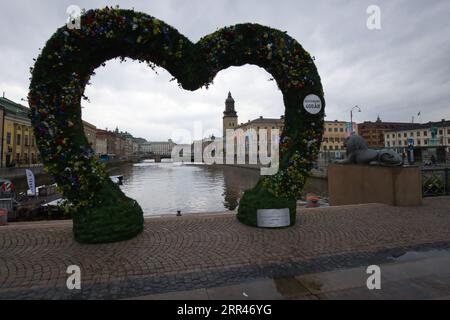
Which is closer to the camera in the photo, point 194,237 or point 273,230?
point 194,237

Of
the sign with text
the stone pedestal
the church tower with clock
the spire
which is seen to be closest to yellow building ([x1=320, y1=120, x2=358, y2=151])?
the church tower with clock

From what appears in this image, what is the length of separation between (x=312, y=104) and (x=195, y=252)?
5.21 metres

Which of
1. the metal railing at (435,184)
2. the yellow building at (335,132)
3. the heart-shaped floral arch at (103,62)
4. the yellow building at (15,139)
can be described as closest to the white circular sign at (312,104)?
the heart-shaped floral arch at (103,62)

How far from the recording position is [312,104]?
7.36 meters

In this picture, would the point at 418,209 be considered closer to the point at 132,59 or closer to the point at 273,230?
the point at 273,230

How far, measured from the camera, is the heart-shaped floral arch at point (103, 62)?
5898 mm

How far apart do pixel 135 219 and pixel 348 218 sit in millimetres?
6423

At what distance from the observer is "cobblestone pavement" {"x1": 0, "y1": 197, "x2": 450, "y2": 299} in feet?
13.6

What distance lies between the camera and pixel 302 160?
24.7ft

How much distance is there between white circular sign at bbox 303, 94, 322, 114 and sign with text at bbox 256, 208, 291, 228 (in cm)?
304

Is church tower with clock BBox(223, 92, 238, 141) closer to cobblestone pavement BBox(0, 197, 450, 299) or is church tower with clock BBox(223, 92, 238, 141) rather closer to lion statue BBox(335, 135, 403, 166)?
lion statue BBox(335, 135, 403, 166)

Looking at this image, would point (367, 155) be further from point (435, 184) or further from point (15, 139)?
point (15, 139)
